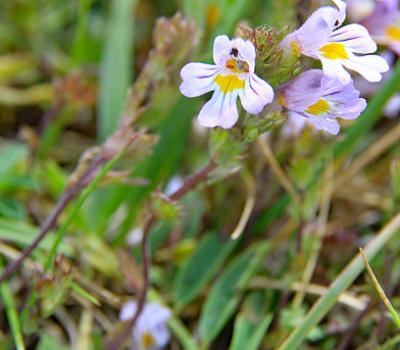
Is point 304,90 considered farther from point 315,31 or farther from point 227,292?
point 227,292

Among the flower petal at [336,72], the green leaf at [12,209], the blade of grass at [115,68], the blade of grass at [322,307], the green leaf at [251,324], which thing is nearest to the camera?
the flower petal at [336,72]

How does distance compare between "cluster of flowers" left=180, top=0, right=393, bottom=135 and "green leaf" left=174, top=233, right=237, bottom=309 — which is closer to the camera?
"cluster of flowers" left=180, top=0, right=393, bottom=135

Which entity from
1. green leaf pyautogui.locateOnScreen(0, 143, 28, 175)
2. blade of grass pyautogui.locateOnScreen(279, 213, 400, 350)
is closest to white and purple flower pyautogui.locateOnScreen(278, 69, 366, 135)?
blade of grass pyautogui.locateOnScreen(279, 213, 400, 350)

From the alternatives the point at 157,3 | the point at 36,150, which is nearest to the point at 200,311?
the point at 36,150

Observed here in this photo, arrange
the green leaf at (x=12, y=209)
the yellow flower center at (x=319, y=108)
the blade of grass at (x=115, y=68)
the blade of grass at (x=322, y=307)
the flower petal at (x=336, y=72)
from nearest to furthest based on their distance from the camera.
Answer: the flower petal at (x=336, y=72)
the yellow flower center at (x=319, y=108)
the blade of grass at (x=322, y=307)
the green leaf at (x=12, y=209)
the blade of grass at (x=115, y=68)

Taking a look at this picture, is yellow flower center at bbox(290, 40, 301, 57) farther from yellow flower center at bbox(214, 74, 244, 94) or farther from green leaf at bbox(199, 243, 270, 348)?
green leaf at bbox(199, 243, 270, 348)

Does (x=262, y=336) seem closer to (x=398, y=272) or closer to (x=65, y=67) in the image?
(x=398, y=272)

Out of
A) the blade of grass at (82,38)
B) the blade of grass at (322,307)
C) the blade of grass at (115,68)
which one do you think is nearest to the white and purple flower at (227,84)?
the blade of grass at (322,307)

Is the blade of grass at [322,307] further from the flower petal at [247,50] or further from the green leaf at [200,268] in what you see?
the flower petal at [247,50]
